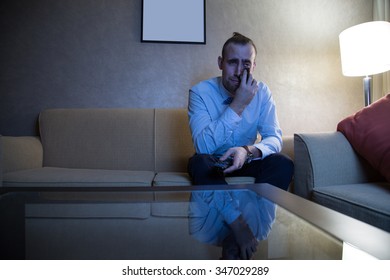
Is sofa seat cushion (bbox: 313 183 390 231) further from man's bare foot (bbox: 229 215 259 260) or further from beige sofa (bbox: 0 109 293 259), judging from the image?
man's bare foot (bbox: 229 215 259 260)

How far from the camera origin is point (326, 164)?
3.67 feet

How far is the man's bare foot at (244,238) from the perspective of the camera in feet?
1.31

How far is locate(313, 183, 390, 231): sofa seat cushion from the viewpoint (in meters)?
0.77

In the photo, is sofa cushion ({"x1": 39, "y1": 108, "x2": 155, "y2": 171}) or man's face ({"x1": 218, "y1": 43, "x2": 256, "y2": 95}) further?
sofa cushion ({"x1": 39, "y1": 108, "x2": 155, "y2": 171})

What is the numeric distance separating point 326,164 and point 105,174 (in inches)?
38.4

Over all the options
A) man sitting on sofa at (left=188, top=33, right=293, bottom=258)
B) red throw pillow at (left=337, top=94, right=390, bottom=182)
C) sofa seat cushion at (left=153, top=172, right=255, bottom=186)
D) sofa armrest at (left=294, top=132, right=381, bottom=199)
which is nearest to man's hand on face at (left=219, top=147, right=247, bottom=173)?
man sitting on sofa at (left=188, top=33, right=293, bottom=258)

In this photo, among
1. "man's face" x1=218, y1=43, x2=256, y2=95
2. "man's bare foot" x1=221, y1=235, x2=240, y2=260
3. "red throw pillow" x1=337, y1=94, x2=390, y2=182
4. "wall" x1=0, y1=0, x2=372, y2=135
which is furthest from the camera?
"wall" x1=0, y1=0, x2=372, y2=135

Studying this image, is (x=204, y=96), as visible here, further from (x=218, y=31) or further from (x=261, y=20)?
(x=261, y=20)

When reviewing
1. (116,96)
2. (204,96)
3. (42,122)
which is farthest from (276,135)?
(42,122)

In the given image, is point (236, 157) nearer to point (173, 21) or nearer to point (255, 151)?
point (255, 151)

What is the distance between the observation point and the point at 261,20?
203 centimetres

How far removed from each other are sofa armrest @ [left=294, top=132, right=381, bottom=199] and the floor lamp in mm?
675

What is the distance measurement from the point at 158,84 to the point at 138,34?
14.4 inches
